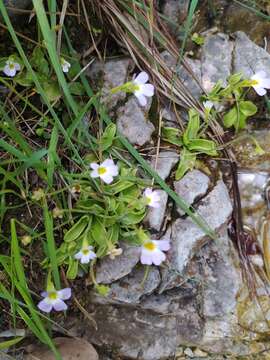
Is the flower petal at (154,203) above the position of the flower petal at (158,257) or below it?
above

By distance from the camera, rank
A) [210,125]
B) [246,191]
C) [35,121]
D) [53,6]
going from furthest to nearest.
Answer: [246,191] → [210,125] → [35,121] → [53,6]

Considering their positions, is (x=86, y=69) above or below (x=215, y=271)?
above

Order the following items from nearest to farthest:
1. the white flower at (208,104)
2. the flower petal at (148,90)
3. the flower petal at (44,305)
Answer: the flower petal at (44,305)
the flower petal at (148,90)
the white flower at (208,104)

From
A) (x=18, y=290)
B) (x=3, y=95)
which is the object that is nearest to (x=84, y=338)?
(x=18, y=290)

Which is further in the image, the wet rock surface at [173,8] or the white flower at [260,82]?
the wet rock surface at [173,8]

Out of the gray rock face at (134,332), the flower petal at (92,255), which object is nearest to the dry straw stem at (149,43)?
the flower petal at (92,255)

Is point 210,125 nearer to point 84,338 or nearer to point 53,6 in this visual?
point 53,6

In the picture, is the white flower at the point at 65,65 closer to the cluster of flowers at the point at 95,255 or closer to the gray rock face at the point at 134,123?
the gray rock face at the point at 134,123
